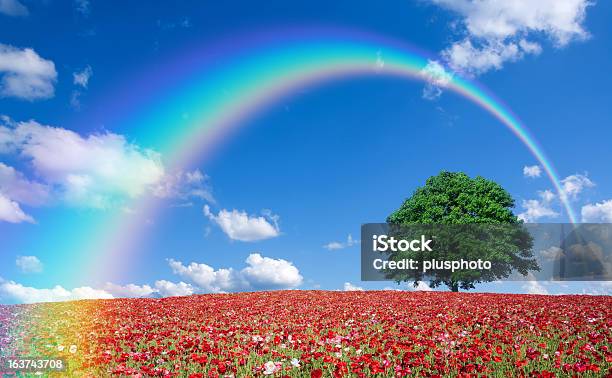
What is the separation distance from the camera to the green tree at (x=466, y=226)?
37344 mm

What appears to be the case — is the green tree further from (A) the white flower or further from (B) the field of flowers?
(A) the white flower

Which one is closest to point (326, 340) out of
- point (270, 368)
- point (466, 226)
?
point (270, 368)

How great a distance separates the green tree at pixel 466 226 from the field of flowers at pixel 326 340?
1653 centimetres

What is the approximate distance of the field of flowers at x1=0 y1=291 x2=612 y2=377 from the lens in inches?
328

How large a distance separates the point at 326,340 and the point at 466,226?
3061cm

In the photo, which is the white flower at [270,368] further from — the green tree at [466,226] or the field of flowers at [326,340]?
the green tree at [466,226]

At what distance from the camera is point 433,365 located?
8539 mm

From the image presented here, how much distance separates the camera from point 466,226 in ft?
123

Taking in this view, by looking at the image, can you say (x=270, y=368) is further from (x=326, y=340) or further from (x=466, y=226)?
(x=466, y=226)

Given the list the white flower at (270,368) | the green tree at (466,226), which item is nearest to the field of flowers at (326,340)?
the white flower at (270,368)

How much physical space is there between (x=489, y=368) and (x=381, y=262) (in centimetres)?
3262

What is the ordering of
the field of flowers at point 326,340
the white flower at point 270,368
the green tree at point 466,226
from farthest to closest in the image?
the green tree at point 466,226, the field of flowers at point 326,340, the white flower at point 270,368

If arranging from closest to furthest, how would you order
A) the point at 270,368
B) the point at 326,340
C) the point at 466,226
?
the point at 270,368 < the point at 326,340 < the point at 466,226

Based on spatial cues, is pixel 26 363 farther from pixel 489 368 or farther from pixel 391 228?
pixel 391 228
